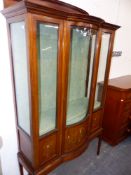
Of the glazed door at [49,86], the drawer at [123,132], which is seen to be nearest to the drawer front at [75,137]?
the glazed door at [49,86]

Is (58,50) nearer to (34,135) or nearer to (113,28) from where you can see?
(34,135)

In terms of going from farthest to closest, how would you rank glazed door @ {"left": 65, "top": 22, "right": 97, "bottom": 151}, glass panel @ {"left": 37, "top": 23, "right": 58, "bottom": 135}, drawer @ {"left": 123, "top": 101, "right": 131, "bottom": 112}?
drawer @ {"left": 123, "top": 101, "right": 131, "bottom": 112}
glazed door @ {"left": 65, "top": 22, "right": 97, "bottom": 151}
glass panel @ {"left": 37, "top": 23, "right": 58, "bottom": 135}

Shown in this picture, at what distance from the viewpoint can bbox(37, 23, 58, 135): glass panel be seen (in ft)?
3.46

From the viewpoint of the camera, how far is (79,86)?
1539 mm

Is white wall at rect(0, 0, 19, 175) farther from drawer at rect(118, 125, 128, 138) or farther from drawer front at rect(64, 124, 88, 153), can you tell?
drawer at rect(118, 125, 128, 138)

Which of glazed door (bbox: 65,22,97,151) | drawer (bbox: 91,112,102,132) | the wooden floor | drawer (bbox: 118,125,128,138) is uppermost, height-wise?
glazed door (bbox: 65,22,97,151)

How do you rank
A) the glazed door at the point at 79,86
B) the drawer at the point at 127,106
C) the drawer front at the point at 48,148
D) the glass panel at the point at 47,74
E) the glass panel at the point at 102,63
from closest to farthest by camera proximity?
the glass panel at the point at 47,74, the drawer front at the point at 48,148, the glazed door at the point at 79,86, the glass panel at the point at 102,63, the drawer at the point at 127,106

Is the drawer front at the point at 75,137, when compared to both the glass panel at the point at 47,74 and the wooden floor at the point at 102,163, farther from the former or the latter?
the wooden floor at the point at 102,163

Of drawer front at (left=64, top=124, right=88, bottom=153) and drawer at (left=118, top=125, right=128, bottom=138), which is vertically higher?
drawer front at (left=64, top=124, right=88, bottom=153)

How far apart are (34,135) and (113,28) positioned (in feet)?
4.49

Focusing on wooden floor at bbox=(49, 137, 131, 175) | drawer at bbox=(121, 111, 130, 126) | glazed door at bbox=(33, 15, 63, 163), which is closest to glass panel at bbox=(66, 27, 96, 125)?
glazed door at bbox=(33, 15, 63, 163)

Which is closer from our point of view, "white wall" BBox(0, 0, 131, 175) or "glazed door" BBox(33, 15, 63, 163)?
"glazed door" BBox(33, 15, 63, 163)

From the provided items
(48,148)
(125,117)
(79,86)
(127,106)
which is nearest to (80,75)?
(79,86)

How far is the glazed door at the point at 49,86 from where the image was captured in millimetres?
1034
